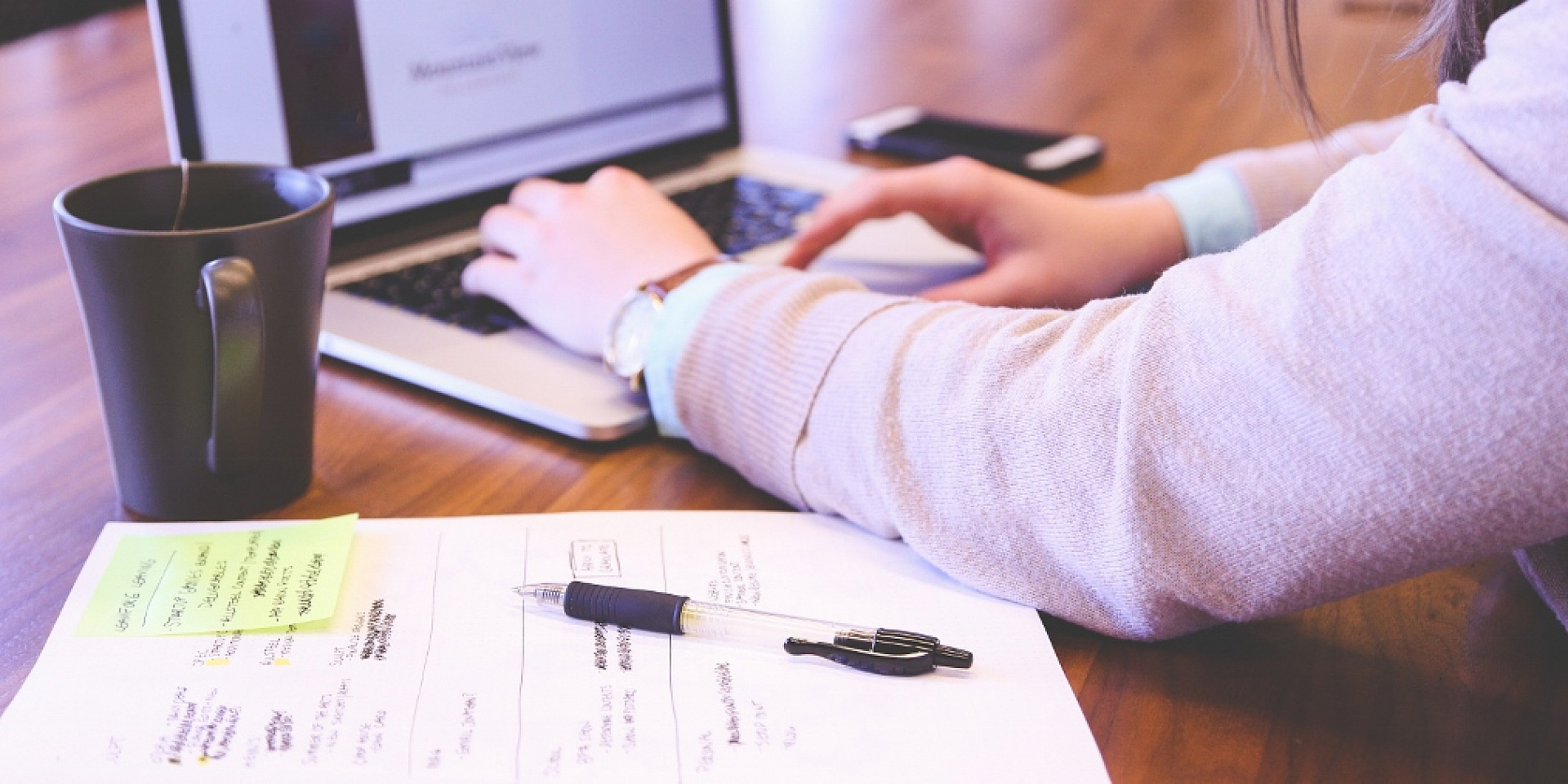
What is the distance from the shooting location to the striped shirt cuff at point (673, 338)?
0.63 metres

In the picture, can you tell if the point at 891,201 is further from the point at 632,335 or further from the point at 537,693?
the point at 537,693

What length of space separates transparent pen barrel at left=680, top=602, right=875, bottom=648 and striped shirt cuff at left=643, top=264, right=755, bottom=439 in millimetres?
167

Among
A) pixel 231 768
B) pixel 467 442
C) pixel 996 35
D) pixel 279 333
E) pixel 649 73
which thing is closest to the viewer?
pixel 231 768

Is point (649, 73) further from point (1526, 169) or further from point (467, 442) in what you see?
point (1526, 169)

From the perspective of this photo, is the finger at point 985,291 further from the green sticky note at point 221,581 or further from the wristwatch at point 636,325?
the green sticky note at point 221,581

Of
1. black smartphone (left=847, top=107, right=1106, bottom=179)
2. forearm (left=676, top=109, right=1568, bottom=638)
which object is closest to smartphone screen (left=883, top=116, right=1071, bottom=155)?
black smartphone (left=847, top=107, right=1106, bottom=179)

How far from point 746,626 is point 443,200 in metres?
0.51

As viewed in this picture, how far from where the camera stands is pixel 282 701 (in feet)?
1.42

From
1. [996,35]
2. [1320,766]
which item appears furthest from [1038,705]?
[996,35]

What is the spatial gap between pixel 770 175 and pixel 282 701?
0.69m

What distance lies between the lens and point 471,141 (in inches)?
35.5

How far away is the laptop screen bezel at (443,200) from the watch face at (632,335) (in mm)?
255

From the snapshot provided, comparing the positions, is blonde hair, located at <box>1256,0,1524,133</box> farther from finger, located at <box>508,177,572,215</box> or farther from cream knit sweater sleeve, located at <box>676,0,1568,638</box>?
finger, located at <box>508,177,572,215</box>

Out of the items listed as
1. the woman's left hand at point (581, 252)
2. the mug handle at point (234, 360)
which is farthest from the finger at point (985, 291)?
the mug handle at point (234, 360)
